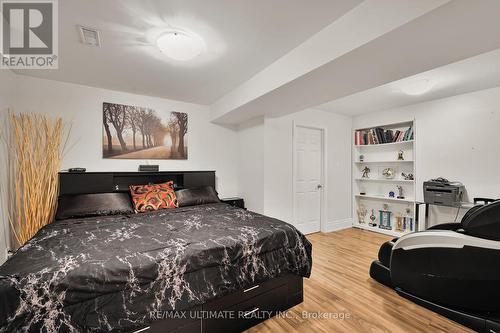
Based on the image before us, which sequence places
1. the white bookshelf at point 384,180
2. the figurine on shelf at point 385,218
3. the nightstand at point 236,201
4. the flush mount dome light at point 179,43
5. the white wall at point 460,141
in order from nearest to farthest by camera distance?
the flush mount dome light at point 179,43
the white wall at point 460,141
the nightstand at point 236,201
the white bookshelf at point 384,180
the figurine on shelf at point 385,218

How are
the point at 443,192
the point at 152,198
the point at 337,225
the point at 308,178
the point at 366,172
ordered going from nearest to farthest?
the point at 152,198 → the point at 443,192 → the point at 308,178 → the point at 337,225 → the point at 366,172

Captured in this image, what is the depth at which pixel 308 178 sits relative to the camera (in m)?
4.16

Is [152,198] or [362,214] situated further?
[362,214]

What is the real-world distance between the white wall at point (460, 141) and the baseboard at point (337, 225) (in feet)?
4.47

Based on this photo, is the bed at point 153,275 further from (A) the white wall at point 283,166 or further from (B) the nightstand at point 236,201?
(B) the nightstand at point 236,201

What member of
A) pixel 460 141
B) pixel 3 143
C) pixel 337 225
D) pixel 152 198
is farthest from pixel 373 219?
pixel 3 143

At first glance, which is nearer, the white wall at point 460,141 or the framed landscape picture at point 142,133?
the white wall at point 460,141

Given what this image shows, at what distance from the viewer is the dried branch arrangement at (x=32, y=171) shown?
8.21 ft

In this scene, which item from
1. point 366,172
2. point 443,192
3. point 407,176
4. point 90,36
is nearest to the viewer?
point 90,36

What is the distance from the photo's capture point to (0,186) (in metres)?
2.38

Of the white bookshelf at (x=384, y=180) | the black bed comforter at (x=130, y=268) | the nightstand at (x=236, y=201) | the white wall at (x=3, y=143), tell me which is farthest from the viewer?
the white bookshelf at (x=384, y=180)

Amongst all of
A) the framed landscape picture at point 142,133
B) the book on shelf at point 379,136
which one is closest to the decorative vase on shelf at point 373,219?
the book on shelf at point 379,136

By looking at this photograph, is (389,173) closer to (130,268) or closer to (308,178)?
(308,178)

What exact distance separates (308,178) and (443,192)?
78.2 inches
